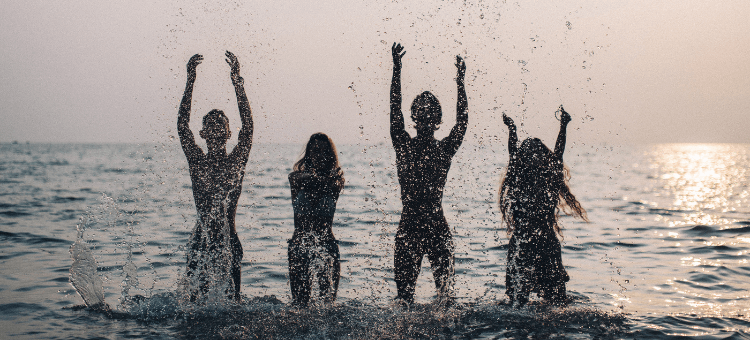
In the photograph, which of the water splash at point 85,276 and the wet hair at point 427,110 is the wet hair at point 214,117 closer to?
the wet hair at point 427,110

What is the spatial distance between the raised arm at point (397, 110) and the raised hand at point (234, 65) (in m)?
1.63

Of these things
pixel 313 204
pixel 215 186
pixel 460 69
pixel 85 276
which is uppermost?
pixel 460 69

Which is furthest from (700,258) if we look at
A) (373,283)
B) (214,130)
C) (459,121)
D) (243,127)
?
(214,130)

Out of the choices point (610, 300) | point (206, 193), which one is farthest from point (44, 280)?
point (610, 300)

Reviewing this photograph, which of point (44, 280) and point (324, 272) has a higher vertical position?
point (324, 272)

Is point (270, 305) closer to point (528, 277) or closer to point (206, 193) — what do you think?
point (206, 193)

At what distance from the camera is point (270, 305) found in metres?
6.14

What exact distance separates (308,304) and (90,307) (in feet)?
8.26

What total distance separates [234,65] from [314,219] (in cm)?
177

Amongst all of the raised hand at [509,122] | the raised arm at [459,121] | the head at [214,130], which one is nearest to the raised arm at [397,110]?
the raised arm at [459,121]

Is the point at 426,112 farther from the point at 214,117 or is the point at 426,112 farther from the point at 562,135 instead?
the point at 214,117

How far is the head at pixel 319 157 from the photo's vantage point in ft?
17.8

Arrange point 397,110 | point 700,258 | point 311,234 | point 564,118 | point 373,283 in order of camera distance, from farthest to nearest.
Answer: point 700,258 → point 373,283 → point 564,118 → point 311,234 → point 397,110

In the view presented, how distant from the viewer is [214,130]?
5477mm
